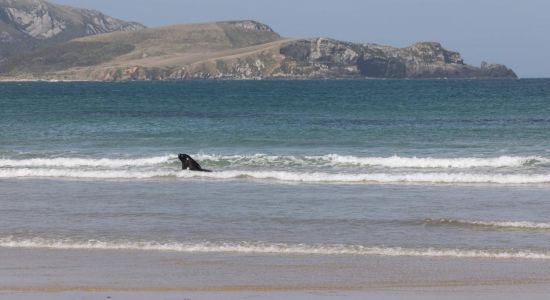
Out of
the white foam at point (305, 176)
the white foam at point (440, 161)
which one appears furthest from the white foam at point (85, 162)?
the white foam at point (440, 161)

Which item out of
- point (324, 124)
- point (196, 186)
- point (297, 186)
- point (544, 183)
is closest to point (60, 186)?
point (196, 186)

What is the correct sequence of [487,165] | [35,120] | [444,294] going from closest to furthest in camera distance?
[444,294], [487,165], [35,120]

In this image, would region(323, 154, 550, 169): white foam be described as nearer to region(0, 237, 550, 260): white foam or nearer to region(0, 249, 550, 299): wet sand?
Answer: region(0, 237, 550, 260): white foam

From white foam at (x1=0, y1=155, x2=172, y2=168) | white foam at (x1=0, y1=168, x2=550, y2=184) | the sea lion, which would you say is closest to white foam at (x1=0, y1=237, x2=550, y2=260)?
white foam at (x1=0, y1=168, x2=550, y2=184)

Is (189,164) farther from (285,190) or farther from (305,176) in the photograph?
(285,190)

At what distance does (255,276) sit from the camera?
43.1ft

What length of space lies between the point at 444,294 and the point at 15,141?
30.1 metres

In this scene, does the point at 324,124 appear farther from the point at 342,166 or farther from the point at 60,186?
the point at 60,186

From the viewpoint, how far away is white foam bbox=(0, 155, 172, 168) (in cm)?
2967

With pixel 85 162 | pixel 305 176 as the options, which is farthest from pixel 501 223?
pixel 85 162

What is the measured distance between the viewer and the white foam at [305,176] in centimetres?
2461

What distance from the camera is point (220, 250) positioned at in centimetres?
1498

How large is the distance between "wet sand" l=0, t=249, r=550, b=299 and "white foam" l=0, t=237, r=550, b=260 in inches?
11.9

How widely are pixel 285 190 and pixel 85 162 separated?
390 inches
